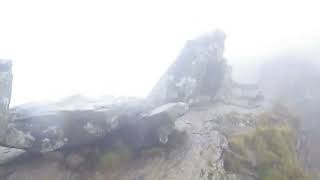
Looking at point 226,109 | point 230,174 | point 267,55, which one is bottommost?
point 230,174

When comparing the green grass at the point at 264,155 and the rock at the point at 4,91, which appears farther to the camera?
the green grass at the point at 264,155

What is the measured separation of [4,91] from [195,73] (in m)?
16.2

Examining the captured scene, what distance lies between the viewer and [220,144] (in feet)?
87.2

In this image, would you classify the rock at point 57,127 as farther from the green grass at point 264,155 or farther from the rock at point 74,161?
the green grass at point 264,155

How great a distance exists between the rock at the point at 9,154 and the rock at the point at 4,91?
7.90 feet

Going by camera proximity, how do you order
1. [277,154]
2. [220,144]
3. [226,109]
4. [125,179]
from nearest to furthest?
[125,179] < [220,144] < [277,154] < [226,109]

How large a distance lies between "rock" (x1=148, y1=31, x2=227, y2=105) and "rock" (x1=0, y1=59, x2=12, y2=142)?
1153 centimetres

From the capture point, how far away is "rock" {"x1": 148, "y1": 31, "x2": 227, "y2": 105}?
32750 mm

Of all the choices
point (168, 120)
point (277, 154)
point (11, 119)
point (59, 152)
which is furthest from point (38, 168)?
point (277, 154)

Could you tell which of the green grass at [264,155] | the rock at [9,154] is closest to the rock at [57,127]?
the rock at [9,154]

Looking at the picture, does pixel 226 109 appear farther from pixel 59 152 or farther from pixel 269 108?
pixel 59 152

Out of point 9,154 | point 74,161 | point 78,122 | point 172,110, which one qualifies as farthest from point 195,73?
point 9,154

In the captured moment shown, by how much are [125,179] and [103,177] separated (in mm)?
1262

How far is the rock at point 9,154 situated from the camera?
79.2 feet
